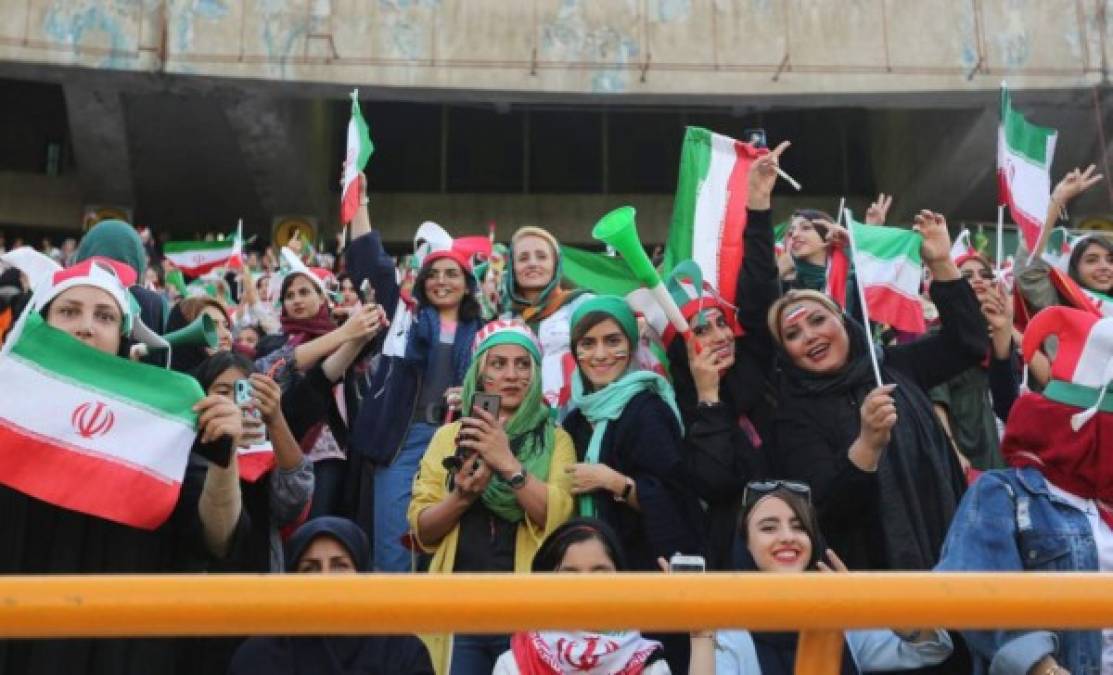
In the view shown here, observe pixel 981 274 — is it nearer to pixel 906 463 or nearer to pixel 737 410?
pixel 737 410

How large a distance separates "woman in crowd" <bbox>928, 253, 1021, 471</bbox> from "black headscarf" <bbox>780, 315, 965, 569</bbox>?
0.81 meters

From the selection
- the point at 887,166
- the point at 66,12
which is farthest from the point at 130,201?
the point at 887,166

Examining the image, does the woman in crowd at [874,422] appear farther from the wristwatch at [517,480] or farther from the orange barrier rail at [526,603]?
the orange barrier rail at [526,603]

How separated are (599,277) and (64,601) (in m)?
5.03

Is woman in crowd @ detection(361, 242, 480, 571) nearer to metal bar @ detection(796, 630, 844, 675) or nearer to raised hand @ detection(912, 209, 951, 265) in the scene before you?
raised hand @ detection(912, 209, 951, 265)

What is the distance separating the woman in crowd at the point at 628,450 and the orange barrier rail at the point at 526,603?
2.03 meters

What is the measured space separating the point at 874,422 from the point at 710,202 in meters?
2.01

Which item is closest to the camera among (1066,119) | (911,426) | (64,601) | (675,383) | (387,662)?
(64,601)

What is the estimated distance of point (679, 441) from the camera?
3.86 metres

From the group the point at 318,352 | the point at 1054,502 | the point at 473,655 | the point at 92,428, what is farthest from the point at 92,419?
the point at 1054,502

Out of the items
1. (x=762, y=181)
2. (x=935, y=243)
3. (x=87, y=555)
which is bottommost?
(x=87, y=555)

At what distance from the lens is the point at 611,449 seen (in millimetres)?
3877

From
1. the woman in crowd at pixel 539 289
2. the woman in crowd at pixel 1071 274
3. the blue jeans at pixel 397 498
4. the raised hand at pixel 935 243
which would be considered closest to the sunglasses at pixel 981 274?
the woman in crowd at pixel 1071 274

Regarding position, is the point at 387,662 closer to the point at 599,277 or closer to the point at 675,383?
the point at 675,383
